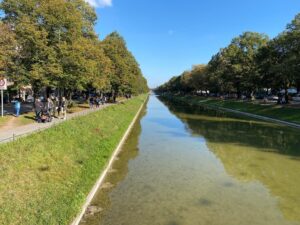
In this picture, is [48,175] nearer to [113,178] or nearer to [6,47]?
[113,178]

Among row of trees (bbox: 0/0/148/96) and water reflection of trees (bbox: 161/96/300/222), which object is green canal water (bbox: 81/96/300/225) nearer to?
water reflection of trees (bbox: 161/96/300/222)

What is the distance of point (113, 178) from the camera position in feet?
58.7

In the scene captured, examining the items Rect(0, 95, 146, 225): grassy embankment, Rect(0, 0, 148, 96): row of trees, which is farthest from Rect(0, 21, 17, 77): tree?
Rect(0, 95, 146, 225): grassy embankment

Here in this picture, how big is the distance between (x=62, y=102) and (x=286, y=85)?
4329 cm

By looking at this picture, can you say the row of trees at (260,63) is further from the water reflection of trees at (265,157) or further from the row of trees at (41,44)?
the row of trees at (41,44)

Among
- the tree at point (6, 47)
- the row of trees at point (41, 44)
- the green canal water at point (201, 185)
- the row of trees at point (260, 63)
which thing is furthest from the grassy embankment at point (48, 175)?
the row of trees at point (260, 63)

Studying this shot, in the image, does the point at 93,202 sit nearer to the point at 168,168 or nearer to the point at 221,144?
the point at 168,168

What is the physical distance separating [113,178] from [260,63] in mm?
57694

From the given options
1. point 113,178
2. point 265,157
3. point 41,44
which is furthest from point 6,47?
point 265,157

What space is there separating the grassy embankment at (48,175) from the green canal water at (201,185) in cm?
103

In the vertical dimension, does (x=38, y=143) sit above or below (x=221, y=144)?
above

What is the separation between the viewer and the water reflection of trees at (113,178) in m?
12.5

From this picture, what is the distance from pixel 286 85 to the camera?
208 feet

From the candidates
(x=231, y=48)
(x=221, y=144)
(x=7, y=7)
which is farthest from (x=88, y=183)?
(x=231, y=48)
